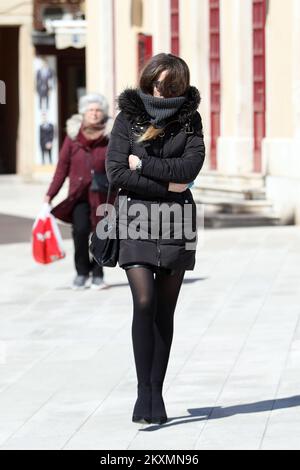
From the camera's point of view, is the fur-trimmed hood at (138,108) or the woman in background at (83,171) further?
the woman in background at (83,171)

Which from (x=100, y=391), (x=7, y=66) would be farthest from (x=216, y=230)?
(x=7, y=66)

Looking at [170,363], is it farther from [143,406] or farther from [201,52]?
[201,52]

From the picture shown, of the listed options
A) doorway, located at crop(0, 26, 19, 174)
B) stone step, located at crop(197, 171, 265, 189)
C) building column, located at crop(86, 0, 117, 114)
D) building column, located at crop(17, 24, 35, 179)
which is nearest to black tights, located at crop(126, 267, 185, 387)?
stone step, located at crop(197, 171, 265, 189)

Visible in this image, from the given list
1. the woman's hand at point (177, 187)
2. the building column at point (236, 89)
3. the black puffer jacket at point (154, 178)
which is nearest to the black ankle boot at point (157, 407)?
the black puffer jacket at point (154, 178)

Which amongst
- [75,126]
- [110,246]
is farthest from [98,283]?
[110,246]

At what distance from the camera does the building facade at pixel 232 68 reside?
68.0 feet

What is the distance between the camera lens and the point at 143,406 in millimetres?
7723

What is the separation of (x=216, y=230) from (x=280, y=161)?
1.95 metres

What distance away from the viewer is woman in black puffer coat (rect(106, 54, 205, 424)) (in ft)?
25.1

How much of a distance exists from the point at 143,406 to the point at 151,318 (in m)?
0.45

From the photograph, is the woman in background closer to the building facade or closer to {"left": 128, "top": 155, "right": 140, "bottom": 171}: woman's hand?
{"left": 128, "top": 155, "right": 140, "bottom": 171}: woman's hand

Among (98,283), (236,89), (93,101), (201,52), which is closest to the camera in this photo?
(93,101)

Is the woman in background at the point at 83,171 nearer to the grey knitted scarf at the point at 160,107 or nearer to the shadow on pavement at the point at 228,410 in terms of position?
the shadow on pavement at the point at 228,410
